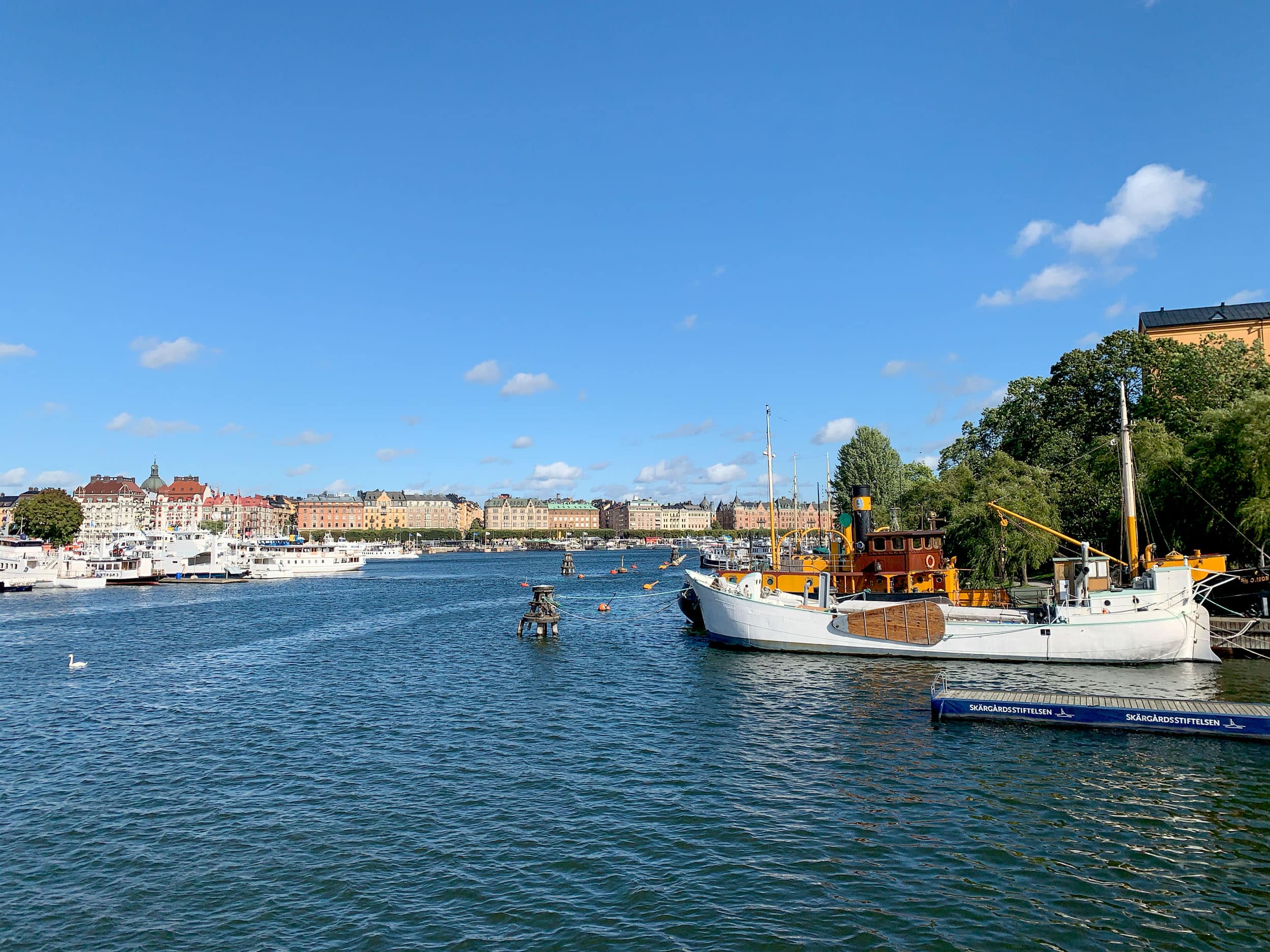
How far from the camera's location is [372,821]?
789 inches

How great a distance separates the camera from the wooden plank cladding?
4241cm

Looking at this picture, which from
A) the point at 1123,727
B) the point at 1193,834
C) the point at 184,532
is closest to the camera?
the point at 1193,834

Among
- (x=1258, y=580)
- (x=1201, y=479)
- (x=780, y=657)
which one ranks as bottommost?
(x=780, y=657)

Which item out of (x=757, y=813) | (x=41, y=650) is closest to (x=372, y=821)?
(x=757, y=813)

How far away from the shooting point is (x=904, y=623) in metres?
42.8

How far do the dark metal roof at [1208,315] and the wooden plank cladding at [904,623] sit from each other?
77497mm

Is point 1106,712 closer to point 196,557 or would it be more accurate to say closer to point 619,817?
point 619,817

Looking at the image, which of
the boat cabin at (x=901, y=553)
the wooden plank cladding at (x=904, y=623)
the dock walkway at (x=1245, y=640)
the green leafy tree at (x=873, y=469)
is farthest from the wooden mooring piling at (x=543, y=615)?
the green leafy tree at (x=873, y=469)

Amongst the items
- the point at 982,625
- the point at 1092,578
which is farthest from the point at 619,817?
the point at 1092,578

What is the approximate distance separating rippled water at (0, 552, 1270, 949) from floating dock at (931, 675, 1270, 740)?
54 centimetres

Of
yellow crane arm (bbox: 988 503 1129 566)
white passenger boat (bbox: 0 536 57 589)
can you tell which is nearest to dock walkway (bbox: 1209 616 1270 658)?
yellow crane arm (bbox: 988 503 1129 566)

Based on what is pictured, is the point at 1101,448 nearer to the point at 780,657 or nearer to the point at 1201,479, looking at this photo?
the point at 1201,479

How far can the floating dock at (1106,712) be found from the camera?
2564 centimetres

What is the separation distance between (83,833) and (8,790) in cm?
568
